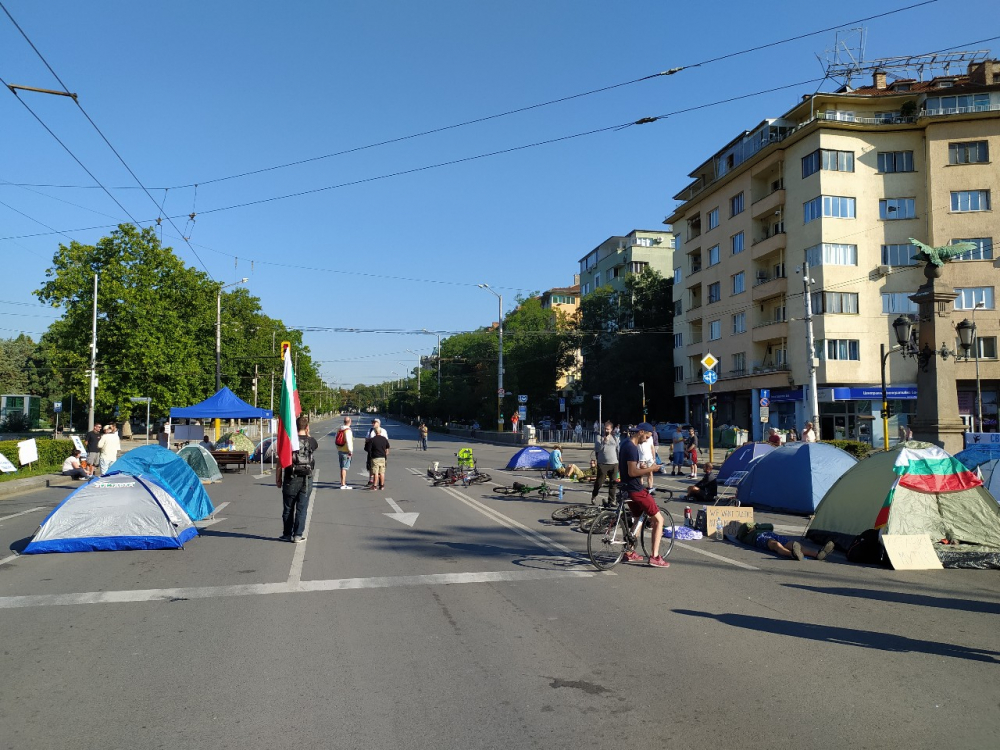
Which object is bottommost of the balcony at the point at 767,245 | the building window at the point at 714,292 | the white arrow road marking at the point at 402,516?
the white arrow road marking at the point at 402,516

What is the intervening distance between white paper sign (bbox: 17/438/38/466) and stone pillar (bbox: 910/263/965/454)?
25.4m

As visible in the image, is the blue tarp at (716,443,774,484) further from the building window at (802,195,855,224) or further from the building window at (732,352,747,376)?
the building window at (732,352,747,376)

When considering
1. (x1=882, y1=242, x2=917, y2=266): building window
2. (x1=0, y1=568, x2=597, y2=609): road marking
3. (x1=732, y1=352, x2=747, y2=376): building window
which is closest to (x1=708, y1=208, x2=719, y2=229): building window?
(x1=732, y1=352, x2=747, y2=376): building window

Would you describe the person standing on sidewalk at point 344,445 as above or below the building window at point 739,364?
below

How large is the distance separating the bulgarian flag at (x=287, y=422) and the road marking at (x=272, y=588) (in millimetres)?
2681

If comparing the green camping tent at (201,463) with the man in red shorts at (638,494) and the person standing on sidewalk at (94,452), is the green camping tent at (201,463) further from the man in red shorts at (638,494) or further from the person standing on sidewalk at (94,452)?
the man in red shorts at (638,494)

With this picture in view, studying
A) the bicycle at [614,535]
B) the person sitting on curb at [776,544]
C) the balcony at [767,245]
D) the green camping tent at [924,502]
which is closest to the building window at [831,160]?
the balcony at [767,245]

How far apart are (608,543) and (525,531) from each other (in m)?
3.25

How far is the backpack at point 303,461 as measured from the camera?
10898mm

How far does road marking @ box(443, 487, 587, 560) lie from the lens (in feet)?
34.1

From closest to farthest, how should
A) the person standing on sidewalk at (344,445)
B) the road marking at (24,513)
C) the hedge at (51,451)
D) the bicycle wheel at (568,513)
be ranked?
the bicycle wheel at (568,513) < the road marking at (24,513) < the person standing on sidewalk at (344,445) < the hedge at (51,451)

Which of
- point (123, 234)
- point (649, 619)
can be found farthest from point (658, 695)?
point (123, 234)

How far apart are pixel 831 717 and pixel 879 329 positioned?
43.6m

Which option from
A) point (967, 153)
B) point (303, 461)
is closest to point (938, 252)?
point (303, 461)
